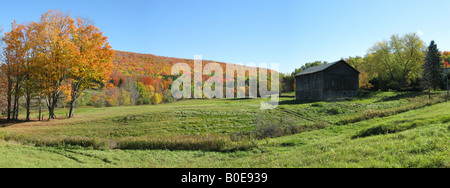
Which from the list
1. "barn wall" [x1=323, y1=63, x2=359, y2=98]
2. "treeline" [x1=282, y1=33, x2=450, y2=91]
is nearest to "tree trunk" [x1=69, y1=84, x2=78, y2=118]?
"barn wall" [x1=323, y1=63, x2=359, y2=98]

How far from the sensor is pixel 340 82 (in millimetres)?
47250

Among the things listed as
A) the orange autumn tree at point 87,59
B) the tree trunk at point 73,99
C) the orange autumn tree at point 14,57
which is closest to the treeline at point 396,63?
the orange autumn tree at point 87,59

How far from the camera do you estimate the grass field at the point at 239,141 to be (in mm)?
9555

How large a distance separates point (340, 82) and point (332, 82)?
6.84ft

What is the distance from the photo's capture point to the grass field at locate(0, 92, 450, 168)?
9.55 meters

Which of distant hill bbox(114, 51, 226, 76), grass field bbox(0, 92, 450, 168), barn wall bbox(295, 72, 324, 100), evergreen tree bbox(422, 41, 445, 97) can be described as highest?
distant hill bbox(114, 51, 226, 76)

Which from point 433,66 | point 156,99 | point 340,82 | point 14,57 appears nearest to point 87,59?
point 14,57

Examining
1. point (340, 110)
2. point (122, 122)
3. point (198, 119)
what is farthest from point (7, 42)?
point (340, 110)

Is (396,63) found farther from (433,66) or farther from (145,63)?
(145,63)

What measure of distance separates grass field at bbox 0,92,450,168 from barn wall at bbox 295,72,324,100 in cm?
1178

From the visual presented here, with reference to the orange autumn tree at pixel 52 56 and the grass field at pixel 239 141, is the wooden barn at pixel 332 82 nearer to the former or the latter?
the grass field at pixel 239 141

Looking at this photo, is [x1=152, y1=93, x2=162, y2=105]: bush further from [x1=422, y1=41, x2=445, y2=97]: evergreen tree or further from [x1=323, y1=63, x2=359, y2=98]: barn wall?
[x1=422, y1=41, x2=445, y2=97]: evergreen tree

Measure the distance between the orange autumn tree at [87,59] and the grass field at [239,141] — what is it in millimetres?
7876
